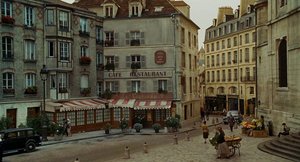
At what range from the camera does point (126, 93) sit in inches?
1801

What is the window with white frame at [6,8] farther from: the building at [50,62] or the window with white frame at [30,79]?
the window with white frame at [30,79]

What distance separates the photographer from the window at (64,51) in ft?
128

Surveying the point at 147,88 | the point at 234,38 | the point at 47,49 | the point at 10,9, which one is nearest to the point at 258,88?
the point at 147,88

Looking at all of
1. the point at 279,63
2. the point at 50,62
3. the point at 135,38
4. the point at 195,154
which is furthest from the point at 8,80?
the point at 279,63

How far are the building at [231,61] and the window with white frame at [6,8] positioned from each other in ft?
125

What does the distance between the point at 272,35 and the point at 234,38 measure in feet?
130

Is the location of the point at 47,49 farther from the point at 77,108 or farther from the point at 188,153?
the point at 188,153

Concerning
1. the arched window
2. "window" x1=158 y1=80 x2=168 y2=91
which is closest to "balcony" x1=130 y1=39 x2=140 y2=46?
"window" x1=158 y1=80 x2=168 y2=91

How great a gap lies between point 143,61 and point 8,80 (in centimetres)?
1485

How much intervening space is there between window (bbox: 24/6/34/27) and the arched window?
19682 millimetres

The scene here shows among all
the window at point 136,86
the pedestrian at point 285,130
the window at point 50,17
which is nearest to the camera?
the pedestrian at point 285,130

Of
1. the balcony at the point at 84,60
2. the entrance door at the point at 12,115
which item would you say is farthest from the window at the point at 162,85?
the entrance door at the point at 12,115

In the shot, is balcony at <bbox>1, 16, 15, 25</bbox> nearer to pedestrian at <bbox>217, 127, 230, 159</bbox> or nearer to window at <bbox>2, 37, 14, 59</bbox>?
window at <bbox>2, 37, 14, 59</bbox>

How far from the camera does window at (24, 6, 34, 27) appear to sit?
3640cm
